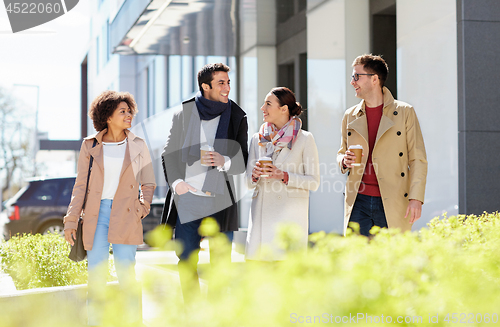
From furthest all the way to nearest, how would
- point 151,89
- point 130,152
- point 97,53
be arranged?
point 97,53
point 151,89
point 130,152

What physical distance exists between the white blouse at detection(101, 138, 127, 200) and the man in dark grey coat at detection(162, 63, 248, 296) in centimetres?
36

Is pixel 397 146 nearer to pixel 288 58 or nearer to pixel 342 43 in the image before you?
pixel 342 43

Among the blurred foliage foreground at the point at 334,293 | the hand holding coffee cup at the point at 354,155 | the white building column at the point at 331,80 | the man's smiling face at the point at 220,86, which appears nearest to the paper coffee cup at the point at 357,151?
the hand holding coffee cup at the point at 354,155

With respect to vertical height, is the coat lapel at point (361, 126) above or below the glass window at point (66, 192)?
above

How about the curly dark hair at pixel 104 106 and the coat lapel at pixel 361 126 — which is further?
the curly dark hair at pixel 104 106

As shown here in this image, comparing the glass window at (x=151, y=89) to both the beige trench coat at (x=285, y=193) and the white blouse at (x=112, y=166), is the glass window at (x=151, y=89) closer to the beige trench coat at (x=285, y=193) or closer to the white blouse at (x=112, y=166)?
the white blouse at (x=112, y=166)

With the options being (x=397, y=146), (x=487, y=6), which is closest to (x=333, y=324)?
(x=397, y=146)

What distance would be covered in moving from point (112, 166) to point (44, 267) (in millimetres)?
1539

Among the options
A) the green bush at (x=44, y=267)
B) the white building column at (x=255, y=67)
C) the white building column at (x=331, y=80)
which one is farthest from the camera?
the white building column at (x=255, y=67)

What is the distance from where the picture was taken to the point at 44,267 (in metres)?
5.33

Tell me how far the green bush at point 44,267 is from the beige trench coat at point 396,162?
265 cm

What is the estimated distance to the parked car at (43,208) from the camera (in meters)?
12.2

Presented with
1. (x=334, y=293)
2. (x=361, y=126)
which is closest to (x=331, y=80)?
(x=361, y=126)

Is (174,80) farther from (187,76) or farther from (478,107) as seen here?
(478,107)
